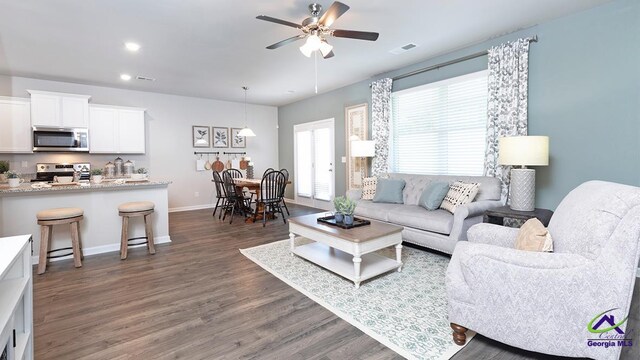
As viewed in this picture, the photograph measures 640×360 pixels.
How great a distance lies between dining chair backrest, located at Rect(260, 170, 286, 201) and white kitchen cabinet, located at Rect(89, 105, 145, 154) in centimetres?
283

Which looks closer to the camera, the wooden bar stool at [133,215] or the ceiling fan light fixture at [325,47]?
the ceiling fan light fixture at [325,47]

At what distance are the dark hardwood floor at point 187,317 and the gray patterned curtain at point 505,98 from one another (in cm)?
180

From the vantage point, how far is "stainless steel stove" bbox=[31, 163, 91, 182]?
528 centimetres

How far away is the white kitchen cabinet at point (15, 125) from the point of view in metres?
4.88

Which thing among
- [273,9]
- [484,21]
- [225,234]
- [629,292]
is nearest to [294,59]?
[273,9]

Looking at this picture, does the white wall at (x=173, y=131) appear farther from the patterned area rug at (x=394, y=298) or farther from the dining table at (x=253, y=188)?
the patterned area rug at (x=394, y=298)

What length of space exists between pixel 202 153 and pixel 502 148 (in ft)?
20.4

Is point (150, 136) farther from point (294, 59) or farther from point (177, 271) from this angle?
point (177, 271)

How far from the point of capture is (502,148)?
3201mm

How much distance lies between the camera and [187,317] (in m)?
2.24

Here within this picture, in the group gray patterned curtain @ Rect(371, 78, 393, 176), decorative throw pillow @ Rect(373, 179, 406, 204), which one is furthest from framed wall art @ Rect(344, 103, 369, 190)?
Result: decorative throw pillow @ Rect(373, 179, 406, 204)

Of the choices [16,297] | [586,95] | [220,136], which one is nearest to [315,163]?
[220,136]

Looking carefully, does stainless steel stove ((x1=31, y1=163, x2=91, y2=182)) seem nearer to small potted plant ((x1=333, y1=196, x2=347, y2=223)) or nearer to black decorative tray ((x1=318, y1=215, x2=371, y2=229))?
black decorative tray ((x1=318, y1=215, x2=371, y2=229))

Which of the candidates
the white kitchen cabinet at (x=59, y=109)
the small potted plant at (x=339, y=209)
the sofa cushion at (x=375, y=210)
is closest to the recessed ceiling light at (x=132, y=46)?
the white kitchen cabinet at (x=59, y=109)
